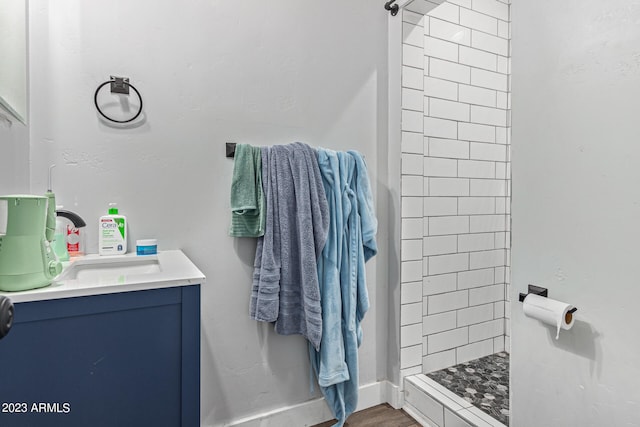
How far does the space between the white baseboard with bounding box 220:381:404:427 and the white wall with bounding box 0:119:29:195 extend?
1.26 metres

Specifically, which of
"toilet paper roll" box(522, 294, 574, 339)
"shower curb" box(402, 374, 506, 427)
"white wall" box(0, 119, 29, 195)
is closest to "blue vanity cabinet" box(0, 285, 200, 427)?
"white wall" box(0, 119, 29, 195)

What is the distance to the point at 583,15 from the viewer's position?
1093 mm

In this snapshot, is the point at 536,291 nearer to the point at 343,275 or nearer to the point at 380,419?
the point at 343,275

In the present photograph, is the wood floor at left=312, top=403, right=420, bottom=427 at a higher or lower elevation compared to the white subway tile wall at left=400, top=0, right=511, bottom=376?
lower

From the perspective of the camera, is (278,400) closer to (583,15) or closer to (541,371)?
(541,371)

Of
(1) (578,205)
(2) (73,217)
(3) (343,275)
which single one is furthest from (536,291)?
(2) (73,217)

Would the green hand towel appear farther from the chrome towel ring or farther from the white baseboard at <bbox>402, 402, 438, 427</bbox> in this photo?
the white baseboard at <bbox>402, 402, 438, 427</bbox>

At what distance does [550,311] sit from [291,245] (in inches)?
38.1

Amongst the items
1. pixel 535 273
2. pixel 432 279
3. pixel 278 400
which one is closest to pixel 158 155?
pixel 278 400

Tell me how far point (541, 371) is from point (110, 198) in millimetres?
1665

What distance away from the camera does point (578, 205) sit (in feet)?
3.65

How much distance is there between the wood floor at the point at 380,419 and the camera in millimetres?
1793

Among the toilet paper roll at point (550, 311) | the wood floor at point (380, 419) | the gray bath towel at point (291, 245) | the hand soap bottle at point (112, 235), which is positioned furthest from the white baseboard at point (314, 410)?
the toilet paper roll at point (550, 311)

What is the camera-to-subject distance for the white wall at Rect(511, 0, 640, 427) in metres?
1.00
